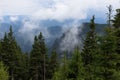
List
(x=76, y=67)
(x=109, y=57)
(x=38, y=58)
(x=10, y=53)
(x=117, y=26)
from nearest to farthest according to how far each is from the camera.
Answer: (x=109, y=57) < (x=117, y=26) < (x=76, y=67) < (x=38, y=58) < (x=10, y=53)

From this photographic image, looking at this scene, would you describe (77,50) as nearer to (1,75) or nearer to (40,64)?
(1,75)

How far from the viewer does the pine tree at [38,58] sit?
218 feet

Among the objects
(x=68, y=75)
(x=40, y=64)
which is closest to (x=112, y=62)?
(x=68, y=75)

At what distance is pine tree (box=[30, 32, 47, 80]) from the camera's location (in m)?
66.4

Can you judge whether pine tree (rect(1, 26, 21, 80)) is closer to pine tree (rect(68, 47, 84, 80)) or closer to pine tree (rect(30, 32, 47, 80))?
pine tree (rect(30, 32, 47, 80))

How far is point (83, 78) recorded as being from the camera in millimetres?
27969

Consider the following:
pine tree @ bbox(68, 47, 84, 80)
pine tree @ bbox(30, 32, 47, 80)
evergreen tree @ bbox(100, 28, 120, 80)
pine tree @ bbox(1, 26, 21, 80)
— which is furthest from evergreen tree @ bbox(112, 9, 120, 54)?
pine tree @ bbox(1, 26, 21, 80)

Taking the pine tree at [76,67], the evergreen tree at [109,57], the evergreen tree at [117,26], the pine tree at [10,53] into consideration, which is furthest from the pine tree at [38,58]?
the evergreen tree at [109,57]

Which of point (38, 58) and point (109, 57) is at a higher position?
point (38, 58)

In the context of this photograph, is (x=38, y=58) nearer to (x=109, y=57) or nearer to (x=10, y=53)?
(x=10, y=53)

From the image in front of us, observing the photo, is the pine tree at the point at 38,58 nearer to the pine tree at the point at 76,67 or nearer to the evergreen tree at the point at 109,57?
the pine tree at the point at 76,67

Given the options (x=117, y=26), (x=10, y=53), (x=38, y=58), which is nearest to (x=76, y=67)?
(x=117, y=26)

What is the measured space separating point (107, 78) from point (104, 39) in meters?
2.85

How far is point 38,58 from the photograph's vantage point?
219 ft
